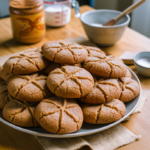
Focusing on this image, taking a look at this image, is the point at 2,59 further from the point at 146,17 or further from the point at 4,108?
the point at 146,17

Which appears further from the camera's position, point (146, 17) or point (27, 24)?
point (146, 17)

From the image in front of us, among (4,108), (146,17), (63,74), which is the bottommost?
(146,17)

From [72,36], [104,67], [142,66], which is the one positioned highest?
[104,67]

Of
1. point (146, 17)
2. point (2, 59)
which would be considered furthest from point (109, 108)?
point (146, 17)

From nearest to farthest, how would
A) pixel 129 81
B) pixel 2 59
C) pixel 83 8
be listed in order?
pixel 129 81, pixel 2 59, pixel 83 8

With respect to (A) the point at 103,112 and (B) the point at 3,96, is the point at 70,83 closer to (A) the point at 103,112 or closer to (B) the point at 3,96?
(A) the point at 103,112

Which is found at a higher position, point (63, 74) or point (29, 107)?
point (63, 74)

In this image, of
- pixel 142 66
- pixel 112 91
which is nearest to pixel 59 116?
pixel 112 91
